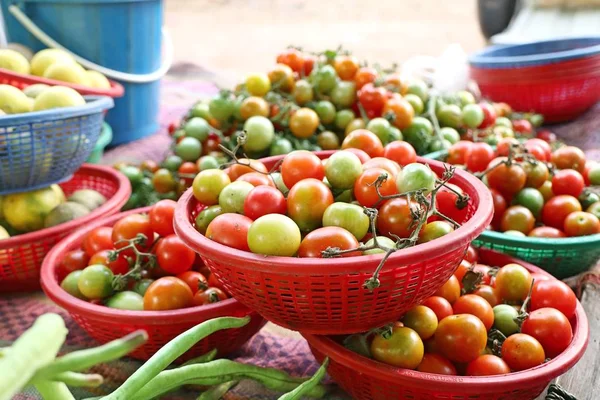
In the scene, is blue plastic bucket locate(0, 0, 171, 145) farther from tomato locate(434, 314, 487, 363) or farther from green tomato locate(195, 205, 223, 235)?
tomato locate(434, 314, 487, 363)

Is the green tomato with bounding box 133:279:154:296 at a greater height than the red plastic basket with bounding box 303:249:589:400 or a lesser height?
lesser

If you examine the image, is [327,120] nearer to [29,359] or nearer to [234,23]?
[29,359]

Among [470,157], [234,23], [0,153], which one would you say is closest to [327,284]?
[470,157]

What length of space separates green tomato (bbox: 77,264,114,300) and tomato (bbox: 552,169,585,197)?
44.1 inches

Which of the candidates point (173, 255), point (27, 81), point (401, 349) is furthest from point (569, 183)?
point (27, 81)

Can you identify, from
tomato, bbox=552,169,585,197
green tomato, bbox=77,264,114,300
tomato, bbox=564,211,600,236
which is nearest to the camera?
green tomato, bbox=77,264,114,300

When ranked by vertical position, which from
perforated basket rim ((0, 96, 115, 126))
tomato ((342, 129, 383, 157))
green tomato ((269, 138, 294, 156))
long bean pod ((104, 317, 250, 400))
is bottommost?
long bean pod ((104, 317, 250, 400))

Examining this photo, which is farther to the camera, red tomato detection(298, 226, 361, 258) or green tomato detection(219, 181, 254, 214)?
green tomato detection(219, 181, 254, 214)

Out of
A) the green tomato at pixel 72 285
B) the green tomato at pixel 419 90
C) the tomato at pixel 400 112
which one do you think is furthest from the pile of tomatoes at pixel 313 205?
the green tomato at pixel 419 90

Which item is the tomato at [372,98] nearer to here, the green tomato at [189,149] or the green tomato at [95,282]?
the green tomato at [189,149]

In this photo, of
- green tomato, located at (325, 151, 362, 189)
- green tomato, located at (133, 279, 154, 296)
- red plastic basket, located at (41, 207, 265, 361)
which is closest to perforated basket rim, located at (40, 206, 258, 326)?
red plastic basket, located at (41, 207, 265, 361)

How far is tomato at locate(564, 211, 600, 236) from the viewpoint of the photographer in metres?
1.44

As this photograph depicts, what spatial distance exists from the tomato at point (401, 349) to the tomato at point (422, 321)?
3 cm

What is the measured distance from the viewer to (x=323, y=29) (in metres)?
6.46
